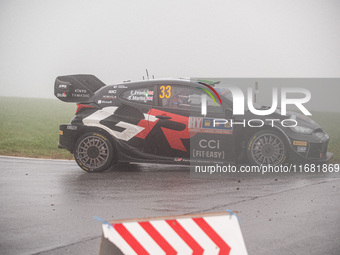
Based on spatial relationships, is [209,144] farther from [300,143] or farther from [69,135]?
[69,135]

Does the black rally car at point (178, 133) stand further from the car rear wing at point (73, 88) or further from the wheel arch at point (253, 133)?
the car rear wing at point (73, 88)

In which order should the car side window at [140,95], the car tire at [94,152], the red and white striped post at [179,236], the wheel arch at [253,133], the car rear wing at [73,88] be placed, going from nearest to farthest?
the red and white striped post at [179,236], the wheel arch at [253,133], the car tire at [94,152], the car side window at [140,95], the car rear wing at [73,88]

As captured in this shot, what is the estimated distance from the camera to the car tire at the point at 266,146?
1007 centimetres

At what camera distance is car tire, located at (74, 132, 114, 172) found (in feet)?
33.5

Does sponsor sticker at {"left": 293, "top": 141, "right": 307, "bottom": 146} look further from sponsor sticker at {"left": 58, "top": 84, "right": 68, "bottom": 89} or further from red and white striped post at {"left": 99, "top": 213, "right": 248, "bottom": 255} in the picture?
red and white striped post at {"left": 99, "top": 213, "right": 248, "bottom": 255}

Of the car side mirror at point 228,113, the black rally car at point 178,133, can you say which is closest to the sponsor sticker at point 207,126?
the black rally car at point 178,133

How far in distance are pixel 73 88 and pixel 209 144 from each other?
290 centimetres

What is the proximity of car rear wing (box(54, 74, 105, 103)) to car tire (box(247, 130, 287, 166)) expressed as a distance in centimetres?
320

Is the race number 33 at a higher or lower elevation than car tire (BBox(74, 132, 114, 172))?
higher

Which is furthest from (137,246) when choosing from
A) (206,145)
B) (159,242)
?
(206,145)

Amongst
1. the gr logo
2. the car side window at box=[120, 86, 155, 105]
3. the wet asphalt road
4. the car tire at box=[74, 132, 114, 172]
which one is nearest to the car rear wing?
the car side window at box=[120, 86, 155, 105]

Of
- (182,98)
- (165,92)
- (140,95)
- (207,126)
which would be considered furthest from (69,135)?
(207,126)

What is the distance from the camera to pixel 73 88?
10852mm

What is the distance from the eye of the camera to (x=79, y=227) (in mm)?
6254
